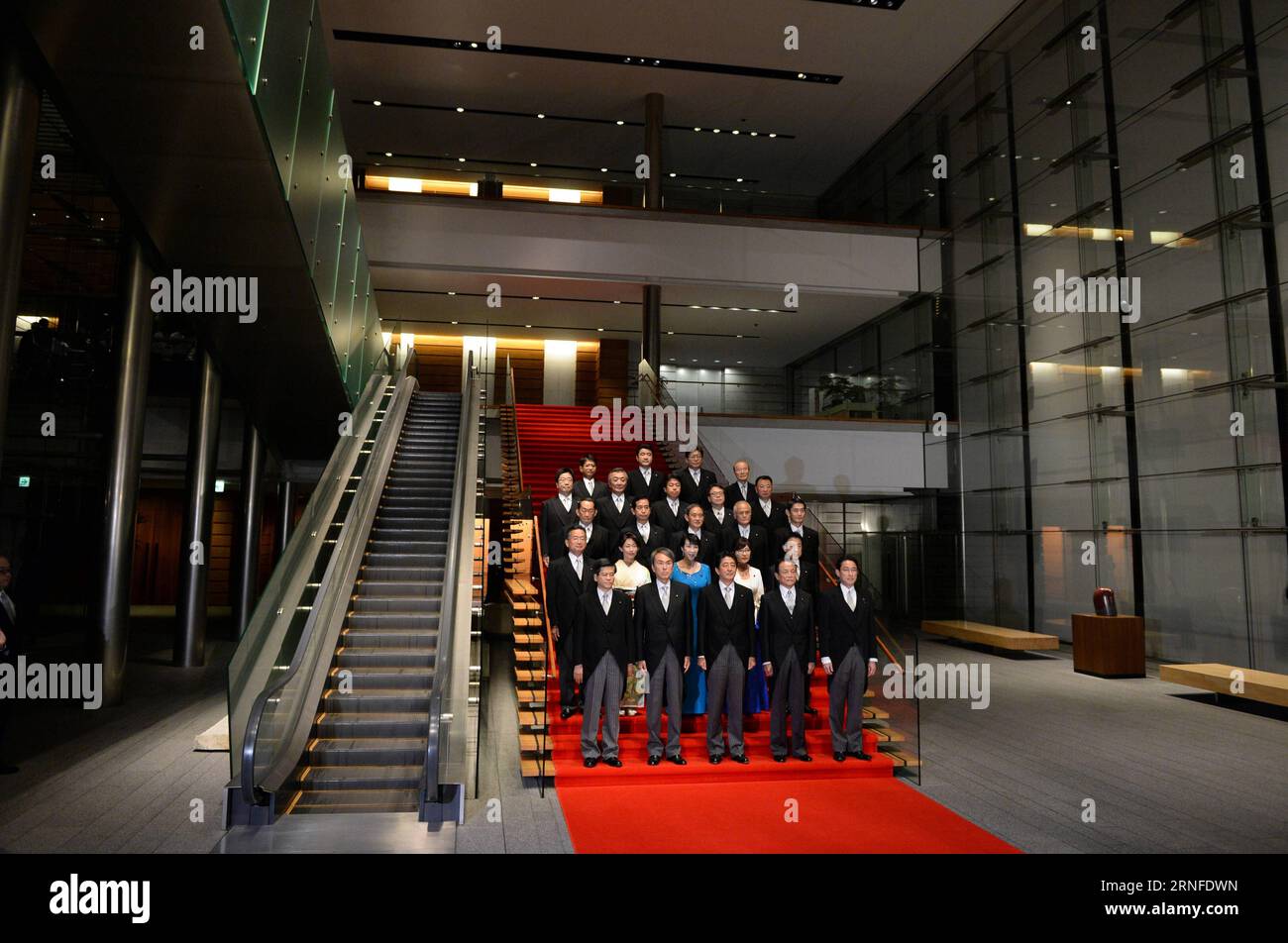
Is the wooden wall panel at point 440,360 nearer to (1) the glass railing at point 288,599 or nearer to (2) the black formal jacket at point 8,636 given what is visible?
(1) the glass railing at point 288,599

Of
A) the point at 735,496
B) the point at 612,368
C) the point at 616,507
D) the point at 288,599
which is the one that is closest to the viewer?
the point at 288,599

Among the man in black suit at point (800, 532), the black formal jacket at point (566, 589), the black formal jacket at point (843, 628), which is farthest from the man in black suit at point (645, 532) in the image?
Result: the black formal jacket at point (843, 628)

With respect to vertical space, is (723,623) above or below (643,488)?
below

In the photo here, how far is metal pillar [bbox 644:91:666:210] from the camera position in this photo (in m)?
17.5

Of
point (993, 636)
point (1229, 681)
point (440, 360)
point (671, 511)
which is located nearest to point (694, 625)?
point (671, 511)

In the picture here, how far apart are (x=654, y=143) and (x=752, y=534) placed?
11492 millimetres

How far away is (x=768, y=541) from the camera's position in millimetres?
8867

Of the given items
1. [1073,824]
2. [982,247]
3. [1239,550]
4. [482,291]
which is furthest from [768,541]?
[482,291]

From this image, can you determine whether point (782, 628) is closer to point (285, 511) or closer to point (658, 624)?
point (658, 624)

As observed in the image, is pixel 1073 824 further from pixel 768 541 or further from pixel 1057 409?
pixel 1057 409

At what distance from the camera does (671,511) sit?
8.87m

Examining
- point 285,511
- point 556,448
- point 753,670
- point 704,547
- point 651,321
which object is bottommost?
point 753,670

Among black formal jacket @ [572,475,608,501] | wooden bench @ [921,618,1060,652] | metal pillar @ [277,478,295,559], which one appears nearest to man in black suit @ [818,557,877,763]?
black formal jacket @ [572,475,608,501]

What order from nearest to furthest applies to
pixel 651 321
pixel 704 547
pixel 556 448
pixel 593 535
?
pixel 593 535 → pixel 704 547 → pixel 556 448 → pixel 651 321
